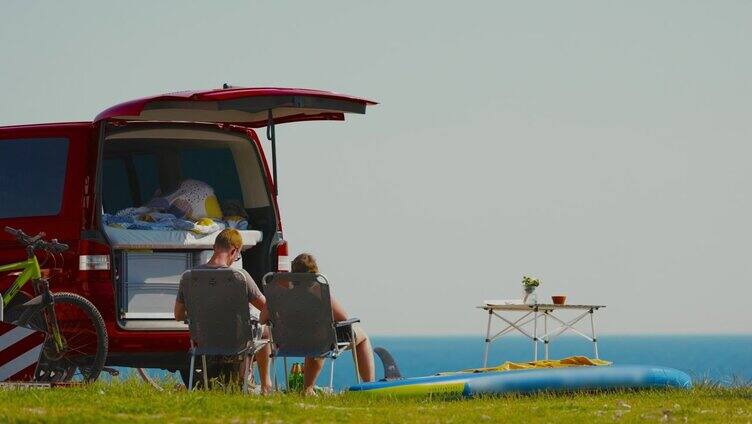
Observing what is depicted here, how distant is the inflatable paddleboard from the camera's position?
9.66 m

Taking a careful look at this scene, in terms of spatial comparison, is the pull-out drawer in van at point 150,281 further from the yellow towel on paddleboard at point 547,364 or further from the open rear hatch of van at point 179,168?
the yellow towel on paddleboard at point 547,364

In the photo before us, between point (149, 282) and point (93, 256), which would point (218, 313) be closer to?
point (149, 282)

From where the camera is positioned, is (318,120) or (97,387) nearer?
(97,387)

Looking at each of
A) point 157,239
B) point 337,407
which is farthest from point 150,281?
point 337,407

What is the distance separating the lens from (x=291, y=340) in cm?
1004

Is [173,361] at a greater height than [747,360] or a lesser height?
greater

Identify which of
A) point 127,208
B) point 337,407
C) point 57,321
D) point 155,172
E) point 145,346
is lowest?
point 337,407

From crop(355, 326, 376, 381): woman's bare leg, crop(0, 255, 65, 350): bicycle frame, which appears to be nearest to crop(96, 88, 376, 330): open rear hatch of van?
crop(0, 255, 65, 350): bicycle frame

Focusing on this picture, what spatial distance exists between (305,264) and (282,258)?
0.72 m

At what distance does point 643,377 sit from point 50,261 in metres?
4.10

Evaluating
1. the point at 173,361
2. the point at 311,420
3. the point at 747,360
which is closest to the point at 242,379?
the point at 173,361

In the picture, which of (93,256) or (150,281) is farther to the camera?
(150,281)

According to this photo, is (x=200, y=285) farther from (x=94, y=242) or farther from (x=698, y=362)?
(x=698, y=362)

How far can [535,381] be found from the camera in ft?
32.4
